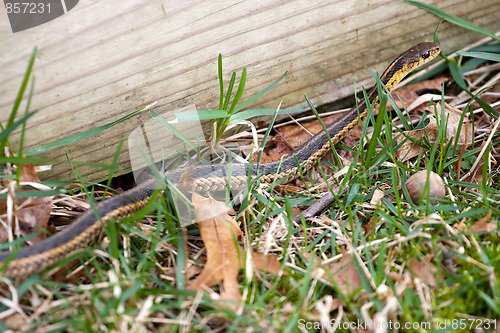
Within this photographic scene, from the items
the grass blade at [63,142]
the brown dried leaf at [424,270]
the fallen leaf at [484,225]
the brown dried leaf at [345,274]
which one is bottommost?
the brown dried leaf at [424,270]

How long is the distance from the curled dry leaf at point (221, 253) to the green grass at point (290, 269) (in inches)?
2.2

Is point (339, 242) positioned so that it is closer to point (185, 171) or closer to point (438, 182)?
point (438, 182)

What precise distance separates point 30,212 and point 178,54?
117 centimetres

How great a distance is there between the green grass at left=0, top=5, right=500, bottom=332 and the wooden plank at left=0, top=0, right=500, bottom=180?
21 centimetres

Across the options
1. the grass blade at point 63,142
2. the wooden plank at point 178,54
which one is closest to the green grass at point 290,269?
the grass blade at point 63,142

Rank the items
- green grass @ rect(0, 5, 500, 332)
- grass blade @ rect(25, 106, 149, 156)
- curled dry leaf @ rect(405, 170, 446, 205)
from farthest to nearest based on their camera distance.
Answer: curled dry leaf @ rect(405, 170, 446, 205), grass blade @ rect(25, 106, 149, 156), green grass @ rect(0, 5, 500, 332)

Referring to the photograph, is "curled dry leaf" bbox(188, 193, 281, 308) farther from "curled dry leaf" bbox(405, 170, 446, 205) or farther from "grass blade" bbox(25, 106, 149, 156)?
"curled dry leaf" bbox(405, 170, 446, 205)

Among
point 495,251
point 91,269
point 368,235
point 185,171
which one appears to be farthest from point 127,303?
point 495,251

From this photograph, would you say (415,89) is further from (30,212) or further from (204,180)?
(30,212)

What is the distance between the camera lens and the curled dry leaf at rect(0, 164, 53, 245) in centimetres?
229

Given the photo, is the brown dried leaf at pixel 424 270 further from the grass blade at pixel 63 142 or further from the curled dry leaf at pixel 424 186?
the grass blade at pixel 63 142

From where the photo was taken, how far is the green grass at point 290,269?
190 cm

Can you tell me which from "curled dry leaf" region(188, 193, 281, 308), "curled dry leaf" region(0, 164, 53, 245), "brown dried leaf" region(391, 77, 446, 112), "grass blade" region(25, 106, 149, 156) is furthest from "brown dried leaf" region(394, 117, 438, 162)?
"curled dry leaf" region(0, 164, 53, 245)

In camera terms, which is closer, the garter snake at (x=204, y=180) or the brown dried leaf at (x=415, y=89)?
the garter snake at (x=204, y=180)
